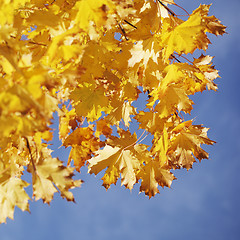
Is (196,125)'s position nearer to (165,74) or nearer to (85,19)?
(165,74)

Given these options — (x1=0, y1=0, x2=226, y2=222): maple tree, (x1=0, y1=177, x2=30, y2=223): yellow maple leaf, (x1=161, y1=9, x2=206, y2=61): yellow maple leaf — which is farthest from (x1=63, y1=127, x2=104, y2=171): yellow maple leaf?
(x1=161, y1=9, x2=206, y2=61): yellow maple leaf

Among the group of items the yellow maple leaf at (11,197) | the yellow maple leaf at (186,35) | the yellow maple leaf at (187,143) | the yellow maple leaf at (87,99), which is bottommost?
the yellow maple leaf at (11,197)

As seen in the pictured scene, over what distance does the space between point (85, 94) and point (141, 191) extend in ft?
2.88

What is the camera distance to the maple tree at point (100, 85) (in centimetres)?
131

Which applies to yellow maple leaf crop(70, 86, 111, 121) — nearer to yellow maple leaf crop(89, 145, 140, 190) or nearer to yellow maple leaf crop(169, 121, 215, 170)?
yellow maple leaf crop(89, 145, 140, 190)

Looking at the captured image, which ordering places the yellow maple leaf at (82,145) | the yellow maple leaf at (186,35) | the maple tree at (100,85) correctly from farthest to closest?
the yellow maple leaf at (82,145) < the yellow maple leaf at (186,35) < the maple tree at (100,85)

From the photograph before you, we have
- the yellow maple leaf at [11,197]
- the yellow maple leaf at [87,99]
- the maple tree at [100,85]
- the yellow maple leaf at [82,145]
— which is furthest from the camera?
the yellow maple leaf at [82,145]

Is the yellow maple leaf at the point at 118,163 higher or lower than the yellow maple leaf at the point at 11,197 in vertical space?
higher

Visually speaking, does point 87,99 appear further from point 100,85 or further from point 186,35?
point 186,35

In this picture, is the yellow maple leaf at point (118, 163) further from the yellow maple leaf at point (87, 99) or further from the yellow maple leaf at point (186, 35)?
the yellow maple leaf at point (186, 35)

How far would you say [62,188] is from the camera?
63.2 inches

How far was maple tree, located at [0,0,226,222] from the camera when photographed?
1.31 meters

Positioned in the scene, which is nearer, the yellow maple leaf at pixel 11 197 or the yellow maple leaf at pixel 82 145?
the yellow maple leaf at pixel 11 197

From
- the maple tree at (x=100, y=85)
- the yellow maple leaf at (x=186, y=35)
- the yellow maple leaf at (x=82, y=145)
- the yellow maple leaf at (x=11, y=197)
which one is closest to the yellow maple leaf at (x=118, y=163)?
the maple tree at (x=100, y=85)
